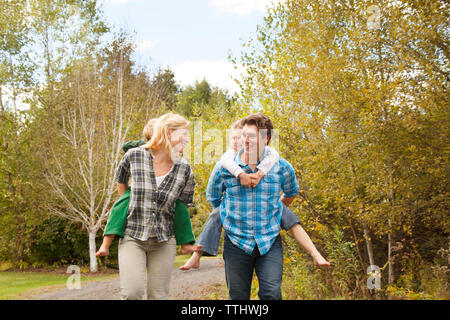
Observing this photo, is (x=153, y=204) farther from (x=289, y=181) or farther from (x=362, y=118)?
(x=362, y=118)

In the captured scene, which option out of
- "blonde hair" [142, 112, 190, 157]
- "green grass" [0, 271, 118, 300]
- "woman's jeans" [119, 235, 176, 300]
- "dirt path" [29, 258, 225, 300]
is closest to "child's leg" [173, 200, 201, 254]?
"woman's jeans" [119, 235, 176, 300]

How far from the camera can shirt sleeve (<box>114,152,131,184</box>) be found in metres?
3.29

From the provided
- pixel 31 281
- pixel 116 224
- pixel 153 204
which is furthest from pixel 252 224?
pixel 31 281

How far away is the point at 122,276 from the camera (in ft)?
9.91

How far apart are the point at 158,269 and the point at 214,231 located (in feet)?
1.71

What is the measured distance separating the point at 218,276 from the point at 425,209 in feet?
22.8

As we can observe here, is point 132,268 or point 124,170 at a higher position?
point 124,170

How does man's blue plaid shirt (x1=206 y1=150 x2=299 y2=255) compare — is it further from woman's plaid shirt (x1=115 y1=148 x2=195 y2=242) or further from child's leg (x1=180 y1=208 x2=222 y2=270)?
woman's plaid shirt (x1=115 y1=148 x2=195 y2=242)

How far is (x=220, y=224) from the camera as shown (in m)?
3.38

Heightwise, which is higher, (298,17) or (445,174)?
(298,17)

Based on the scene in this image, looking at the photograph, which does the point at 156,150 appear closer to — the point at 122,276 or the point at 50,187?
the point at 122,276

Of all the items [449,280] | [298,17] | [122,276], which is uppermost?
[298,17]
